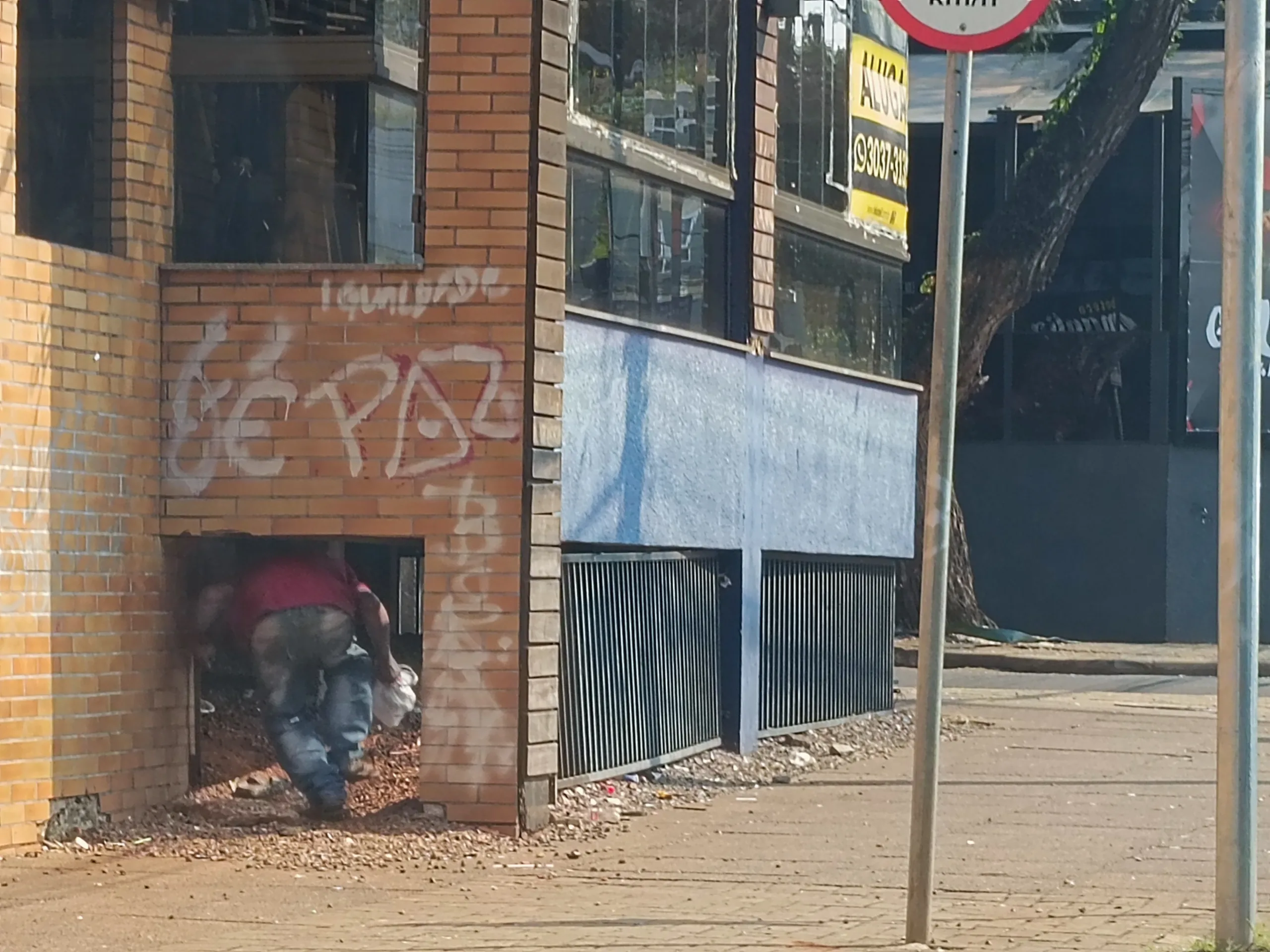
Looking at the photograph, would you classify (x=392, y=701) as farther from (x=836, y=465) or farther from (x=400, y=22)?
(x=836, y=465)

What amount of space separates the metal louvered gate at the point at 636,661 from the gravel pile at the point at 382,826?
158mm

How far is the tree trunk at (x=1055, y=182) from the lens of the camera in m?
20.3

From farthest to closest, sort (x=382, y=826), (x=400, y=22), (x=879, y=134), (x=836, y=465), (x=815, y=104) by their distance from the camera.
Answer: (x=879, y=134), (x=836, y=465), (x=815, y=104), (x=400, y=22), (x=382, y=826)

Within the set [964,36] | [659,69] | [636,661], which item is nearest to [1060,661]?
[636,661]

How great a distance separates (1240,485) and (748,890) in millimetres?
2558

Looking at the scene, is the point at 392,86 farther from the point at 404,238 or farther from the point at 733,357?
the point at 733,357

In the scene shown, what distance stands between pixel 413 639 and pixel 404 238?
89.2 inches

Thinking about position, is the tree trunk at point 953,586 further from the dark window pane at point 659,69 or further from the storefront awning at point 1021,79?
the dark window pane at point 659,69

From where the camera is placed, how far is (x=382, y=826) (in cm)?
852

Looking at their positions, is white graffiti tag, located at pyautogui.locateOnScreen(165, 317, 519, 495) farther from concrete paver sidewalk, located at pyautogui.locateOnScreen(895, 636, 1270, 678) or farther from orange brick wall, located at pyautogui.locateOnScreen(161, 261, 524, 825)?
concrete paver sidewalk, located at pyautogui.locateOnScreen(895, 636, 1270, 678)

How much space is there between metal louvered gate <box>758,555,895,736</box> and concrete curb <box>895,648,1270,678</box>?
513 cm

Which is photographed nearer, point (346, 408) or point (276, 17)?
point (346, 408)

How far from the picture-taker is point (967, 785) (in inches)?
428

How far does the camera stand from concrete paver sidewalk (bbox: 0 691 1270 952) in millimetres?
6609
